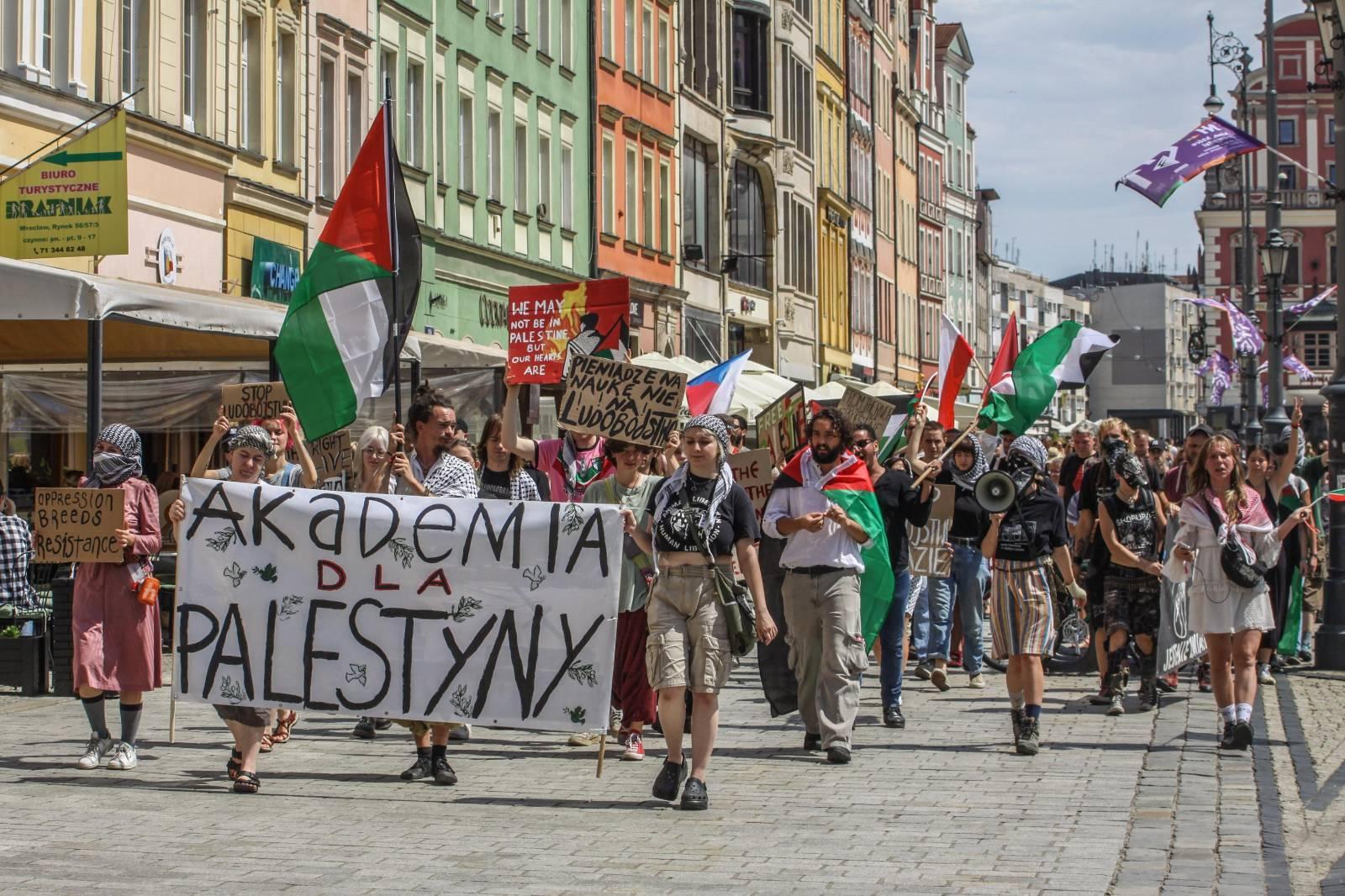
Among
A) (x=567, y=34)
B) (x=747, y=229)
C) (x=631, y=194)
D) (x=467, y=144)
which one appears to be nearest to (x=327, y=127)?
(x=467, y=144)

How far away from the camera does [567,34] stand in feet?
134

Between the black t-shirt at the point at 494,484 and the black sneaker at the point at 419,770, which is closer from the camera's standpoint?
the black sneaker at the point at 419,770

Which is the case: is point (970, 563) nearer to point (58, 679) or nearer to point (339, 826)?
point (58, 679)

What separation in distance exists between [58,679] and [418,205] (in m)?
18.4

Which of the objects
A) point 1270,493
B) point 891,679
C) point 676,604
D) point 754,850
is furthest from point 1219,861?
point 1270,493

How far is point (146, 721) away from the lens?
1359 centimetres

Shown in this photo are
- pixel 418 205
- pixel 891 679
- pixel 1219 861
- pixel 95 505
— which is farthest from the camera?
pixel 418 205

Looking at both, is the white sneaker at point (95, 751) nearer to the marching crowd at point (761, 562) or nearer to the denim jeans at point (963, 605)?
the marching crowd at point (761, 562)

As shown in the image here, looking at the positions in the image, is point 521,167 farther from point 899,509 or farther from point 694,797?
point 694,797

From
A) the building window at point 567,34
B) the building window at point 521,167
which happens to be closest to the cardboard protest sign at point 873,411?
the building window at point 521,167

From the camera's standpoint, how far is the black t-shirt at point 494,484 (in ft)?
42.2

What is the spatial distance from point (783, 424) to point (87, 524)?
7.46 metres

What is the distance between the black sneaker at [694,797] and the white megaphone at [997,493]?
333 cm

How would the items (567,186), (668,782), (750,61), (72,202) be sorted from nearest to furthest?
(668,782)
(72,202)
(567,186)
(750,61)
